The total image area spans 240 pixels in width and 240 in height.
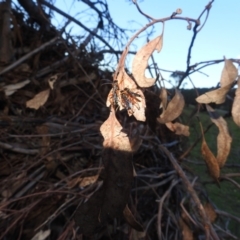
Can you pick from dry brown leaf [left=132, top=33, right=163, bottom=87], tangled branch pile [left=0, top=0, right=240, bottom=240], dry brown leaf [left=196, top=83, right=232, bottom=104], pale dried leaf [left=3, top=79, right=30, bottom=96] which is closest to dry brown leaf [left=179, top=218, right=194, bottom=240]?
tangled branch pile [left=0, top=0, right=240, bottom=240]

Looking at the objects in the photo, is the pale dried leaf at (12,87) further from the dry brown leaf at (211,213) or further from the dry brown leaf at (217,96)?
the dry brown leaf at (217,96)

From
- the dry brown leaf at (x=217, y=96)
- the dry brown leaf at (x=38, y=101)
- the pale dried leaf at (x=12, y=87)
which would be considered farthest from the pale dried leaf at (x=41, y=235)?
the pale dried leaf at (x=12, y=87)

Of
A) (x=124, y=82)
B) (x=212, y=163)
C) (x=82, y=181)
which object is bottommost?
(x=82, y=181)

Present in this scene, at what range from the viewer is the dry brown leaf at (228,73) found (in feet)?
2.89

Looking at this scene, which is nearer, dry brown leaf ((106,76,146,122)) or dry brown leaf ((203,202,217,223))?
dry brown leaf ((106,76,146,122))

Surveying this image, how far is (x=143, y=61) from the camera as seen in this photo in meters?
0.81

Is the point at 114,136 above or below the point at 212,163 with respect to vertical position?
above

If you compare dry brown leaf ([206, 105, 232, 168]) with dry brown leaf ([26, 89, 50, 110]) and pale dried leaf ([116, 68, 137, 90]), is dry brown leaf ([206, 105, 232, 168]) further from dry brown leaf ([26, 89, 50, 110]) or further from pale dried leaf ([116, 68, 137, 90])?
dry brown leaf ([26, 89, 50, 110])

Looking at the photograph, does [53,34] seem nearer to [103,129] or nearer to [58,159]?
[58,159]

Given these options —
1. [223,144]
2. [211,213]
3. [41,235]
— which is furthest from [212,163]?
[41,235]

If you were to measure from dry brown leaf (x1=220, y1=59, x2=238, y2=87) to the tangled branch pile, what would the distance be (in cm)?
12

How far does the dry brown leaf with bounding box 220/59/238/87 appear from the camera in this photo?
88 centimetres

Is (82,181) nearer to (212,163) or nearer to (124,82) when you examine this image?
(212,163)

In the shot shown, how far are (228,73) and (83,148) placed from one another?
76 centimetres
